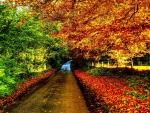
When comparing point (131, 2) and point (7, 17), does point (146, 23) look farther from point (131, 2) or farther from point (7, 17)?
point (7, 17)

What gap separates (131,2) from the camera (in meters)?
5.57

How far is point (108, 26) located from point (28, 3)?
3074 mm

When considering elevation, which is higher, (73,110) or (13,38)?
(13,38)

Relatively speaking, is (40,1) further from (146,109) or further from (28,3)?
(146,109)

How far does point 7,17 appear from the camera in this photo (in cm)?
1593

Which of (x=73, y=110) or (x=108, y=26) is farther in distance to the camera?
(x=73, y=110)

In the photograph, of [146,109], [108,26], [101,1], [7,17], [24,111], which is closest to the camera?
[101,1]

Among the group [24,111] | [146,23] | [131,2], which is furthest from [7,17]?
[131,2]

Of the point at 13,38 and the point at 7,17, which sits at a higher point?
the point at 7,17

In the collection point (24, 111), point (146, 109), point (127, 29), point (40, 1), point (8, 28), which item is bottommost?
point (24, 111)

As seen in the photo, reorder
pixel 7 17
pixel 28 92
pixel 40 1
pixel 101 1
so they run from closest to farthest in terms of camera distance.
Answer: pixel 101 1, pixel 40 1, pixel 7 17, pixel 28 92

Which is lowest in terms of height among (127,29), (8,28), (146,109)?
(146,109)

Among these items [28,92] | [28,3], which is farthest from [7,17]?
[28,3]

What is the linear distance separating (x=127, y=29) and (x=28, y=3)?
3891 mm
